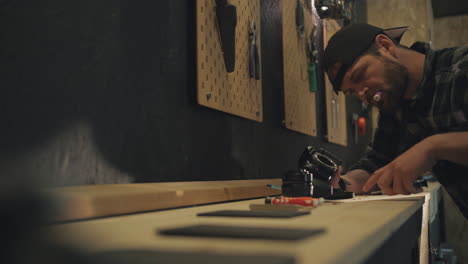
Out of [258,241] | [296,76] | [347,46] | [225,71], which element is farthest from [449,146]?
[258,241]

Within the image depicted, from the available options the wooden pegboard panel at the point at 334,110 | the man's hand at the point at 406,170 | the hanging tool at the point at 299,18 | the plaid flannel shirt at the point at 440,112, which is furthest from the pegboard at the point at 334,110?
the man's hand at the point at 406,170

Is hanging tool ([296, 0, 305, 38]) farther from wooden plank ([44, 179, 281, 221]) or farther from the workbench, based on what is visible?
the workbench

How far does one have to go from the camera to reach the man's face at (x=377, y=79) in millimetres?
1969

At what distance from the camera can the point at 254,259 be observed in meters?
0.39

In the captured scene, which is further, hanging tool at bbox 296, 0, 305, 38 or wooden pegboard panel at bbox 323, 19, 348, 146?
wooden pegboard panel at bbox 323, 19, 348, 146

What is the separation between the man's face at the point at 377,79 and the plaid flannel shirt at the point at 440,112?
10 centimetres

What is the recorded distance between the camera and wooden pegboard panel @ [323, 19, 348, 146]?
3242mm

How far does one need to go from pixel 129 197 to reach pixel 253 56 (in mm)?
1173

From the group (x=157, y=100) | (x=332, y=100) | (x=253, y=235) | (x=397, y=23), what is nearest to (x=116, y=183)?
(x=157, y=100)

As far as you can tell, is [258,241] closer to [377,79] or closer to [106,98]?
[106,98]

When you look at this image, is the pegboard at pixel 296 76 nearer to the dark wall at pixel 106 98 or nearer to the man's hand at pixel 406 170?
A: the dark wall at pixel 106 98

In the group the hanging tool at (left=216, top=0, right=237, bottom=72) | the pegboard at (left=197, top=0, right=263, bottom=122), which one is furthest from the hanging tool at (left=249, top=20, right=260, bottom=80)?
the hanging tool at (left=216, top=0, right=237, bottom=72)

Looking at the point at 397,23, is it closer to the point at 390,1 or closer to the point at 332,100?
the point at 390,1

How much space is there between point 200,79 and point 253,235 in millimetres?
1038
